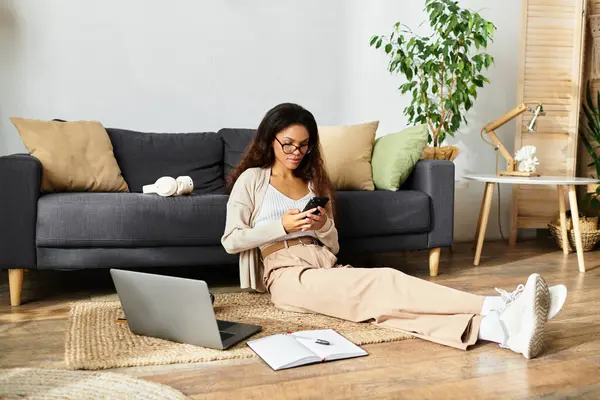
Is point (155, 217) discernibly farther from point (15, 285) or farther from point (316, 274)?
point (316, 274)

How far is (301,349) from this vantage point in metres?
1.89

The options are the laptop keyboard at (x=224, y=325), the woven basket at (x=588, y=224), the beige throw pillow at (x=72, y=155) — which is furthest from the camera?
the woven basket at (x=588, y=224)

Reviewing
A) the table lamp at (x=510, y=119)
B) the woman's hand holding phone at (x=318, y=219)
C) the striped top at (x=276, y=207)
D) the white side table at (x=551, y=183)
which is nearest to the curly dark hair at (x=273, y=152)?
the striped top at (x=276, y=207)

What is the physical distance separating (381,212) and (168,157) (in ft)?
3.82

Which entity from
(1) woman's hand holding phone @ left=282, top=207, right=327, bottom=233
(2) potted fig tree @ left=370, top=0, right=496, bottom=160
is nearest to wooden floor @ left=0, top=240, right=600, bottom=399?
(1) woman's hand holding phone @ left=282, top=207, right=327, bottom=233

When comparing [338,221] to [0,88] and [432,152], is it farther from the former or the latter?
[0,88]

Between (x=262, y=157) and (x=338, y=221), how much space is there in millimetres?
608

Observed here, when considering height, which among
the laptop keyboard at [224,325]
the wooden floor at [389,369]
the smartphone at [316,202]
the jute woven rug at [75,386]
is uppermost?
the smartphone at [316,202]

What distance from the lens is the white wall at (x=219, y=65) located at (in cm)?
347

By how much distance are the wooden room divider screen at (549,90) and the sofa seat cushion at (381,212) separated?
1.41 metres

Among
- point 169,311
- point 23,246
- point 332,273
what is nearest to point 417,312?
point 332,273

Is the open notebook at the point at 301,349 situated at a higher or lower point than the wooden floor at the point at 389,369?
higher

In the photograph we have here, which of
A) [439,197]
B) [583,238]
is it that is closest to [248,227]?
[439,197]

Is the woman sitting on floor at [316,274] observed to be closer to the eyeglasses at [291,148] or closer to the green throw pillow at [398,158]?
the eyeglasses at [291,148]
